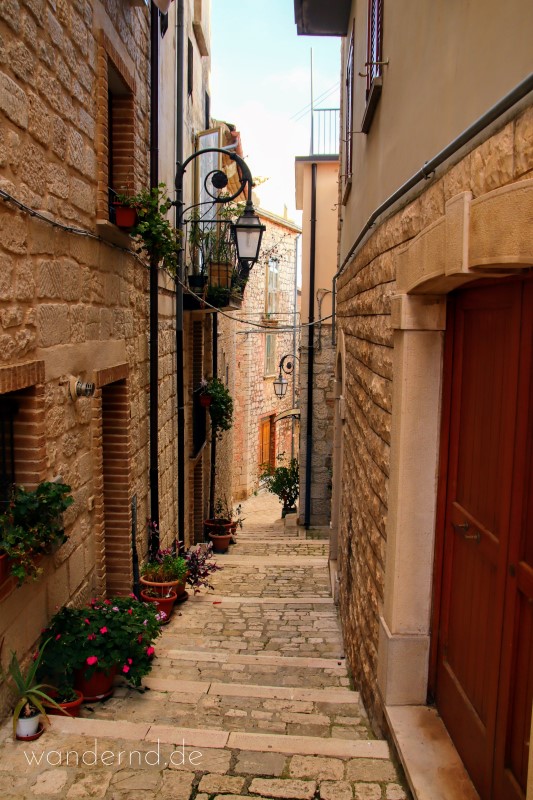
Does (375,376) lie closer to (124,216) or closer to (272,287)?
(124,216)

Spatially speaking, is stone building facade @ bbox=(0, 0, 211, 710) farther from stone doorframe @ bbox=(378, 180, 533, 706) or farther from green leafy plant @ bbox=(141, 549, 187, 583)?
stone doorframe @ bbox=(378, 180, 533, 706)

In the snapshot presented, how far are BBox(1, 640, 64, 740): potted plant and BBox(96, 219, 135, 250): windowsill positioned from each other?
284 centimetres

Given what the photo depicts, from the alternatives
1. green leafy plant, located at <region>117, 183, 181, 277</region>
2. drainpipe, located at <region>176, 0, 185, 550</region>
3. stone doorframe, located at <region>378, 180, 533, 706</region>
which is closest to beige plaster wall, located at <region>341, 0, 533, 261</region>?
stone doorframe, located at <region>378, 180, 533, 706</region>

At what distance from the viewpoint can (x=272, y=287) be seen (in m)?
21.6

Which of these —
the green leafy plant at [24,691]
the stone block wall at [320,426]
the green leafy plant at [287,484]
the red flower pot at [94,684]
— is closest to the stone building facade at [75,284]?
the green leafy plant at [24,691]

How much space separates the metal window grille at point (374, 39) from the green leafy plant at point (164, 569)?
4.29 meters

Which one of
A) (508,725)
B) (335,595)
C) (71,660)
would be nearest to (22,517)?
(71,660)

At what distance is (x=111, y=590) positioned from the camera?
18.9 ft

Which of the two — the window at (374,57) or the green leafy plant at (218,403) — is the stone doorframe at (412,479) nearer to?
the window at (374,57)

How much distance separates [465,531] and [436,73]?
1.92 metres

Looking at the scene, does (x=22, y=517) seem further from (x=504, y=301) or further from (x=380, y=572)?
(x=504, y=301)

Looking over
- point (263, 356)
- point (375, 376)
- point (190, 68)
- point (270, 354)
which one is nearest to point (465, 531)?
point (375, 376)

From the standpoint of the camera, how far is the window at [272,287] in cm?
2108

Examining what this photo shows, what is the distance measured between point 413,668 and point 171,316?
558 cm
